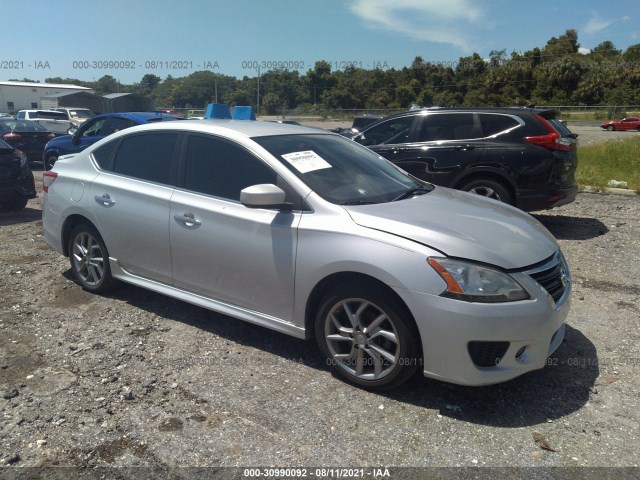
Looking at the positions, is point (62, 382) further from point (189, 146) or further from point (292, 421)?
point (189, 146)

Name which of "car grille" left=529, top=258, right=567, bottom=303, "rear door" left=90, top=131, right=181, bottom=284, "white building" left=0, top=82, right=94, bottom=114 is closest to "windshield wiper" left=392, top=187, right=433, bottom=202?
"car grille" left=529, top=258, right=567, bottom=303

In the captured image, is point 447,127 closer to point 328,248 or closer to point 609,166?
point 328,248

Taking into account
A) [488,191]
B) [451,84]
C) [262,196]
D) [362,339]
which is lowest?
[362,339]

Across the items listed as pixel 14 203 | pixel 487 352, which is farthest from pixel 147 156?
pixel 14 203

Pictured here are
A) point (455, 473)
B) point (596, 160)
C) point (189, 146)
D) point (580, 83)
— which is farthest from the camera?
point (580, 83)

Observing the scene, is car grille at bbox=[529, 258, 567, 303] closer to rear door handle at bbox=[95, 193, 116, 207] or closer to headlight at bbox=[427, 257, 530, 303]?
headlight at bbox=[427, 257, 530, 303]

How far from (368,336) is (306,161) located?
4.57 ft

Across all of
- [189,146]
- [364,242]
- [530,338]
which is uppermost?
[189,146]

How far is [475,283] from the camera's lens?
305cm

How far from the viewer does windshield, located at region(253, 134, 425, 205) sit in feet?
12.5

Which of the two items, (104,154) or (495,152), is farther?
(495,152)

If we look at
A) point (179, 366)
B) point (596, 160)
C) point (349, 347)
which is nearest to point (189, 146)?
point (179, 366)

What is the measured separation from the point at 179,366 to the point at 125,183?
5.85 feet

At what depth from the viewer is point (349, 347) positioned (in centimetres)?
356
